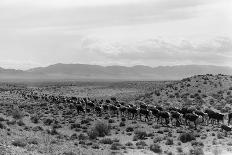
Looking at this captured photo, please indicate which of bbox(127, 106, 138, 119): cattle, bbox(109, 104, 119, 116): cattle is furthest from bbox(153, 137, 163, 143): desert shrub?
bbox(109, 104, 119, 116): cattle

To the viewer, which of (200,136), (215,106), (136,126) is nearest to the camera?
(200,136)

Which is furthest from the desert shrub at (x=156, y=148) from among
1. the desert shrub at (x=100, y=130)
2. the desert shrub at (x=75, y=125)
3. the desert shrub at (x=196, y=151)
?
the desert shrub at (x=75, y=125)

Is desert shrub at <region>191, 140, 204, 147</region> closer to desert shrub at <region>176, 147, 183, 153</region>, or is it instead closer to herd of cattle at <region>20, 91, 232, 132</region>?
desert shrub at <region>176, 147, 183, 153</region>

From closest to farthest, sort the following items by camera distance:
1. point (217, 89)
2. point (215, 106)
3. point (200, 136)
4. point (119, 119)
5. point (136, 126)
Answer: point (200, 136) → point (136, 126) → point (119, 119) → point (215, 106) → point (217, 89)

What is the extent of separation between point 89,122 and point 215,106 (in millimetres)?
21803

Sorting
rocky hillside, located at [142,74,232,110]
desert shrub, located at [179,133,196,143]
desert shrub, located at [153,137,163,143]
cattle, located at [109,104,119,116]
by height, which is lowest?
desert shrub, located at [153,137,163,143]

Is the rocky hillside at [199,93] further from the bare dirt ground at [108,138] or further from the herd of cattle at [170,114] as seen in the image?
the bare dirt ground at [108,138]

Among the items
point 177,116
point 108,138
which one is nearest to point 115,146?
point 108,138

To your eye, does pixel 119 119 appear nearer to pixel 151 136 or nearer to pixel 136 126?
pixel 136 126

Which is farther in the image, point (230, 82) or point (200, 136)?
point (230, 82)

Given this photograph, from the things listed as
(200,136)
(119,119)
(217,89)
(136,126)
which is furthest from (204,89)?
(200,136)

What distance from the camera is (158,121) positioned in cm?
4006

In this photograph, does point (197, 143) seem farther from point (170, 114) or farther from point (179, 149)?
point (170, 114)

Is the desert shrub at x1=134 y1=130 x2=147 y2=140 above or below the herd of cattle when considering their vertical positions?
below
